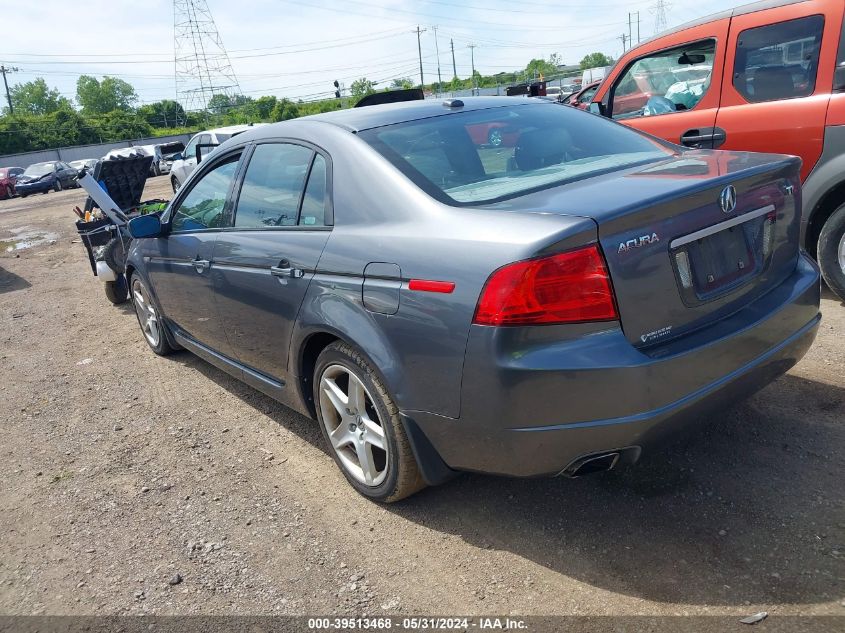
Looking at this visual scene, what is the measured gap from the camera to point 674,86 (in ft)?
18.8

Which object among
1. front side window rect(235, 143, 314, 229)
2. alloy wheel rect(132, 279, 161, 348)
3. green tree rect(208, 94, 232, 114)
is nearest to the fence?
green tree rect(208, 94, 232, 114)

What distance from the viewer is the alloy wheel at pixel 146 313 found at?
539 cm

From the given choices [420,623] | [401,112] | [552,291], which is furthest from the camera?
[401,112]

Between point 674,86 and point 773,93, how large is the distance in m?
0.94

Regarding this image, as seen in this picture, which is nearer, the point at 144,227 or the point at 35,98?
the point at 144,227

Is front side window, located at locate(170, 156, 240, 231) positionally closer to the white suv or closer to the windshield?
the white suv

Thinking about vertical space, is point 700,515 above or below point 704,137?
below

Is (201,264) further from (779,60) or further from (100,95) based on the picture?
(100,95)

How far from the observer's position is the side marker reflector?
94.0 inches

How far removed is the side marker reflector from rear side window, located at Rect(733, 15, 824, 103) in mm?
3732

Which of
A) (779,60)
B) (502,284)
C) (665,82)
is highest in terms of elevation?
(779,60)

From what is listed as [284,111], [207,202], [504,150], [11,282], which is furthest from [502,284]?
[284,111]

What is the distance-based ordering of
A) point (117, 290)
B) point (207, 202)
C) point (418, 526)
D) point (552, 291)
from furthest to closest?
1. point (117, 290)
2. point (207, 202)
3. point (418, 526)
4. point (552, 291)

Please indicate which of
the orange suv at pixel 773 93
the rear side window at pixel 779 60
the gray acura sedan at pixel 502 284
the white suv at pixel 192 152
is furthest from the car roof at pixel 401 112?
the white suv at pixel 192 152
